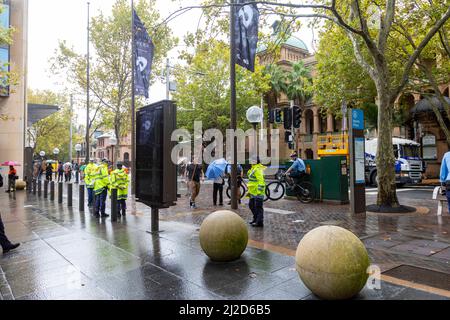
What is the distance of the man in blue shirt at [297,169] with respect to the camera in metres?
12.5

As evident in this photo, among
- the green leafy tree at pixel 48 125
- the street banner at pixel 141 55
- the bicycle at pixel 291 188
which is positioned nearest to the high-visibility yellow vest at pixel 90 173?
the street banner at pixel 141 55

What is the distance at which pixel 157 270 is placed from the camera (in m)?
4.83

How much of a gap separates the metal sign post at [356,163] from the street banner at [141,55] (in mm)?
7714

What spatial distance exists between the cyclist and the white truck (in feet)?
29.3

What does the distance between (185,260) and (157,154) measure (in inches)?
104

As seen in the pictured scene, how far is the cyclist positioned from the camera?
12.6 meters

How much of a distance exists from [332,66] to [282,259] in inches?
625

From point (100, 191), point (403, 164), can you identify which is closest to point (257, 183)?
point (100, 191)

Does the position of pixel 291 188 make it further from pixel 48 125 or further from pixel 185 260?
pixel 48 125

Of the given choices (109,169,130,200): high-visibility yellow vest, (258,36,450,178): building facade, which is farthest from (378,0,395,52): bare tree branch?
(109,169,130,200): high-visibility yellow vest

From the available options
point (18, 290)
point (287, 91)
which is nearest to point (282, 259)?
point (18, 290)

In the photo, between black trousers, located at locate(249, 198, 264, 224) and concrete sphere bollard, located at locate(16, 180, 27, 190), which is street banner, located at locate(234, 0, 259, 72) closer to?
black trousers, located at locate(249, 198, 264, 224)

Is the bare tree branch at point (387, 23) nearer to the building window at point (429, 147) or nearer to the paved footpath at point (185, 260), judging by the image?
the paved footpath at point (185, 260)

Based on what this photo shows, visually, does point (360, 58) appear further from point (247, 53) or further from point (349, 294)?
point (349, 294)
